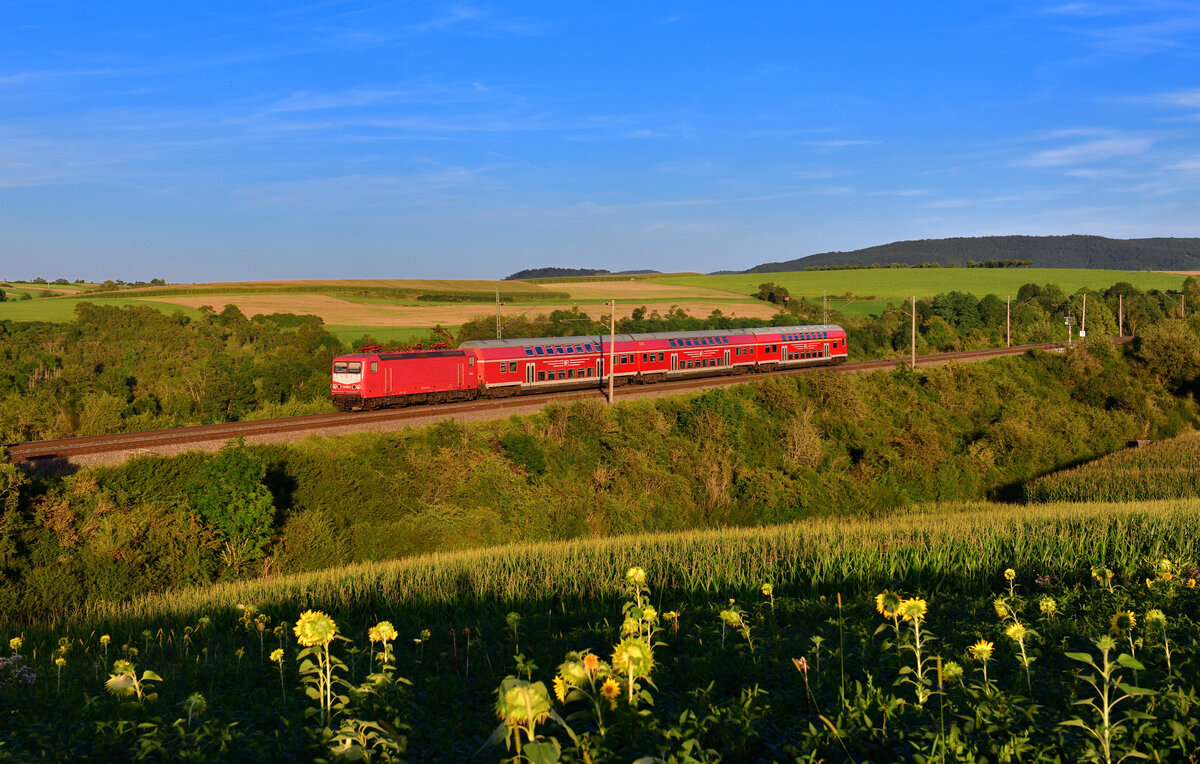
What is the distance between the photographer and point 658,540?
1892 cm

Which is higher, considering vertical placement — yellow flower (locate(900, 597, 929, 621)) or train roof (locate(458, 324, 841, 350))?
train roof (locate(458, 324, 841, 350))

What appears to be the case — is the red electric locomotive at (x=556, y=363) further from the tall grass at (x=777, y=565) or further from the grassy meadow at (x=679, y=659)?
the grassy meadow at (x=679, y=659)

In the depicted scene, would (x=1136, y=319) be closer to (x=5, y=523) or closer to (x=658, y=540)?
(x=658, y=540)

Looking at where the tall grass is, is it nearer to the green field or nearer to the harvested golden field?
the harvested golden field

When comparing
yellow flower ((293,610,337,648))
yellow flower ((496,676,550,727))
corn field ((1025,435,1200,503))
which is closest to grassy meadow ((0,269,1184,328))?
corn field ((1025,435,1200,503))

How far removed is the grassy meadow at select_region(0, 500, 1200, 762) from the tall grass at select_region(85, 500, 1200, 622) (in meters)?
0.08

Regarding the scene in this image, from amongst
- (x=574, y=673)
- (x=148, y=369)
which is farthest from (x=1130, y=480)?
(x=148, y=369)

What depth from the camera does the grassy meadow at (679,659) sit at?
220 inches

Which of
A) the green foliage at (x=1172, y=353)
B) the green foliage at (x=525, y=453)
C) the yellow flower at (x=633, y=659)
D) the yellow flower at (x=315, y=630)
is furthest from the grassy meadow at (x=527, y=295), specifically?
the yellow flower at (x=633, y=659)

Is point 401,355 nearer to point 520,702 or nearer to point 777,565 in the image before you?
point 777,565

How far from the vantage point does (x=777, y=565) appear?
48.1ft

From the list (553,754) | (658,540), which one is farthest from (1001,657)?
(658,540)

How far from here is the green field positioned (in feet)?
484

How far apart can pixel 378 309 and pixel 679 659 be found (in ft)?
298
